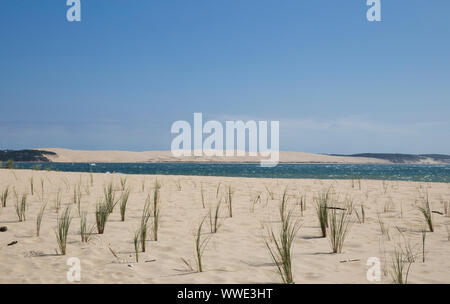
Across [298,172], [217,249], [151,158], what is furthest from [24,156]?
[217,249]

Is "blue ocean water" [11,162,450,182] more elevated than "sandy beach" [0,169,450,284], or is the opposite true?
"sandy beach" [0,169,450,284]

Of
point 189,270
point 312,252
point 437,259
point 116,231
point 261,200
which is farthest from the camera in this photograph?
point 261,200

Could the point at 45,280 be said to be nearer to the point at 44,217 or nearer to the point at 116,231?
the point at 116,231

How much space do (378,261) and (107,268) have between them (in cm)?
238

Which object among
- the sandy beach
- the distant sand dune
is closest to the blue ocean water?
the sandy beach

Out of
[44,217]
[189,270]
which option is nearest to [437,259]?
[189,270]

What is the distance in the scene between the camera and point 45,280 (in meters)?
2.56

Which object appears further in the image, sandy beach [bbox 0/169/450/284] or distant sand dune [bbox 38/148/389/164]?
distant sand dune [bbox 38/148/389/164]

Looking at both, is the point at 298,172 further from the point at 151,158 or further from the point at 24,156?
the point at 151,158

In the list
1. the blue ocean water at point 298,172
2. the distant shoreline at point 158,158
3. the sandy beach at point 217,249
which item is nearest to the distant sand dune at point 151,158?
the distant shoreline at point 158,158

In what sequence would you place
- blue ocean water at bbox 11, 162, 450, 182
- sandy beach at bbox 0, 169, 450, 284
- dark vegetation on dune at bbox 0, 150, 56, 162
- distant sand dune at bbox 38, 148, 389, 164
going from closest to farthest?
sandy beach at bbox 0, 169, 450, 284 → blue ocean water at bbox 11, 162, 450, 182 → dark vegetation on dune at bbox 0, 150, 56, 162 → distant sand dune at bbox 38, 148, 389, 164

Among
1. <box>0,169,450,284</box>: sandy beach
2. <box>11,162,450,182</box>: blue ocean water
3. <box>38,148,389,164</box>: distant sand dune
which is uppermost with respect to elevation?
<box>38,148,389,164</box>: distant sand dune

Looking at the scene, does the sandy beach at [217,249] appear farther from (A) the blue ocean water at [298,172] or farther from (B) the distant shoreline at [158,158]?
(B) the distant shoreline at [158,158]

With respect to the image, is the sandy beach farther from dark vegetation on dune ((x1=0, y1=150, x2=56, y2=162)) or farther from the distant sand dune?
the distant sand dune
